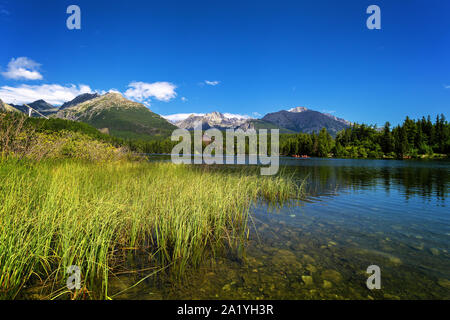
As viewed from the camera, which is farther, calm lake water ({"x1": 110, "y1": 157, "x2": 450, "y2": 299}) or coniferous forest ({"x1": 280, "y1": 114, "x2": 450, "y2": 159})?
coniferous forest ({"x1": 280, "y1": 114, "x2": 450, "y2": 159})

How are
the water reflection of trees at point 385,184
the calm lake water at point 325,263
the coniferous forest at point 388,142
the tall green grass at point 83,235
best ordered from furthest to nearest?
the coniferous forest at point 388,142
the water reflection of trees at point 385,184
the calm lake water at point 325,263
the tall green grass at point 83,235

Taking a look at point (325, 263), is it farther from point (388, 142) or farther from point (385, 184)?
point (388, 142)

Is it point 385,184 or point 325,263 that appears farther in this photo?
point 385,184

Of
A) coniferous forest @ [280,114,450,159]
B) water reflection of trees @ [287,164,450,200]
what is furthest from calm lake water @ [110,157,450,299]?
coniferous forest @ [280,114,450,159]

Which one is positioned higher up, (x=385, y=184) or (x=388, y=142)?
(x=388, y=142)

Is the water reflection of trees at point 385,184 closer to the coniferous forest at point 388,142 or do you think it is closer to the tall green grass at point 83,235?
the tall green grass at point 83,235

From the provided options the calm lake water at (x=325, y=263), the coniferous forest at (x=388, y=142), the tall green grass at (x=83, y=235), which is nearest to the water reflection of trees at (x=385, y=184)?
the calm lake water at (x=325, y=263)

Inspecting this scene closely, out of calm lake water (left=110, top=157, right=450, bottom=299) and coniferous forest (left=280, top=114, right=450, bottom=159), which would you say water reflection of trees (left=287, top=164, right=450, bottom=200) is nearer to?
calm lake water (left=110, top=157, right=450, bottom=299)

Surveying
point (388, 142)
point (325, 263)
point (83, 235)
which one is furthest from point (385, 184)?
point (388, 142)
